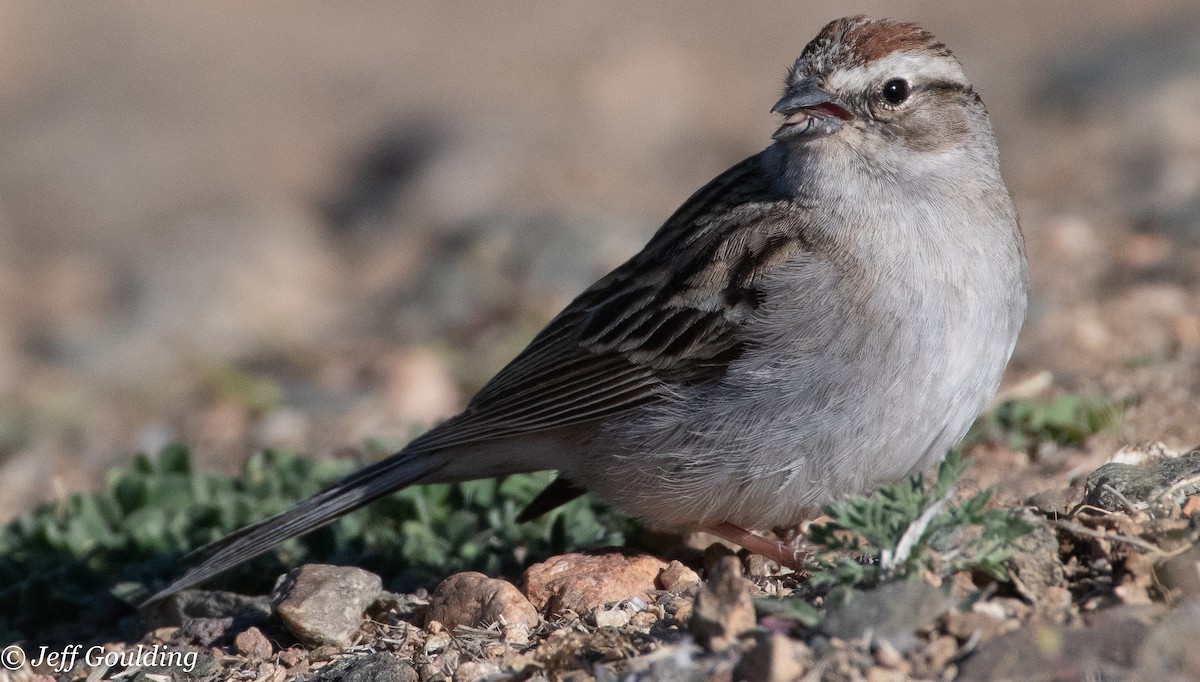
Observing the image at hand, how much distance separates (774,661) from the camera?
132 inches

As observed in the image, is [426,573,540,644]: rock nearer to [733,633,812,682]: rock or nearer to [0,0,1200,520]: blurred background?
[733,633,812,682]: rock

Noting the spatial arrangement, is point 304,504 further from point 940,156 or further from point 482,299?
point 482,299

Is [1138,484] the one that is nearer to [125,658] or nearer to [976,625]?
[976,625]

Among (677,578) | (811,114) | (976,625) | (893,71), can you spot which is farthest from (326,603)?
(893,71)

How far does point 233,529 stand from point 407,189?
22.1ft

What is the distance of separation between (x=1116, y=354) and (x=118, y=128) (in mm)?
11000

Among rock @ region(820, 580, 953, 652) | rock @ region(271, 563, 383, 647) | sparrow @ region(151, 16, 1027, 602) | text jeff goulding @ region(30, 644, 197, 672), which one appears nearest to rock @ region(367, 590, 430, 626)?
rock @ region(271, 563, 383, 647)

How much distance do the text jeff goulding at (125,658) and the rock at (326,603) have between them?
352mm

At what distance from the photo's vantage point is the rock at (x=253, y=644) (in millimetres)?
4664

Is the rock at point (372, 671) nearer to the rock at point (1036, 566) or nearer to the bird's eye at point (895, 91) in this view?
the rock at point (1036, 566)

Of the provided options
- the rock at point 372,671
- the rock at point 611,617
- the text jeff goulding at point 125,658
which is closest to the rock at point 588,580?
the rock at point 611,617

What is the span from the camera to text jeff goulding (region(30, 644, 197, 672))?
15.1 ft
